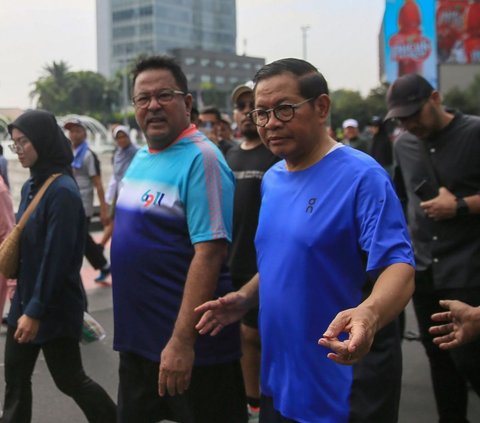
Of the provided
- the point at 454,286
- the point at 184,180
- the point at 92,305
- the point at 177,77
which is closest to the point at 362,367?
the point at 184,180

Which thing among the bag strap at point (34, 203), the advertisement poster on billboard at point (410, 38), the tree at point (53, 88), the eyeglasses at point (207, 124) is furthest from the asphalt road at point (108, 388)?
the tree at point (53, 88)

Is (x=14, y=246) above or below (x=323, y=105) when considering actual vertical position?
below

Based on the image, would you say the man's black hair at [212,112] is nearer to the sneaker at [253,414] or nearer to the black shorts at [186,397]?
the sneaker at [253,414]

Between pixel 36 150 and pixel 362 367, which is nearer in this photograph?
pixel 362 367

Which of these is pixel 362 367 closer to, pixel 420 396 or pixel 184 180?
pixel 184 180

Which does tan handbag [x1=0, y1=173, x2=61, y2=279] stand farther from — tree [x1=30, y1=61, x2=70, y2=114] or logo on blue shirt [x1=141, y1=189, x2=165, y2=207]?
tree [x1=30, y1=61, x2=70, y2=114]

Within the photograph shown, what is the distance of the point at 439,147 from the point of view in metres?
3.61

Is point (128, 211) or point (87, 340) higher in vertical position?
point (128, 211)

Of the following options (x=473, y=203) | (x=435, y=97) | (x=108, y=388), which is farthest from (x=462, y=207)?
(x=108, y=388)

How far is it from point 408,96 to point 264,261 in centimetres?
156

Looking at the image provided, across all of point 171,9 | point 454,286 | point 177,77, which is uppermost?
point 171,9

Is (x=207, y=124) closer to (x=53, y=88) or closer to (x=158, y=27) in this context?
(x=53, y=88)

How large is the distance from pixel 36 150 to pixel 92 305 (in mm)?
3831

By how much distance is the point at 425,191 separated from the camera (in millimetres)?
3713
